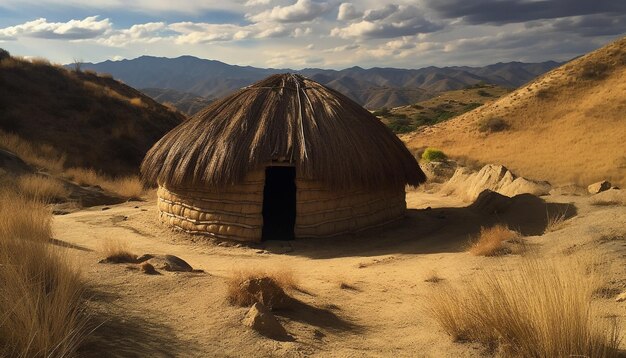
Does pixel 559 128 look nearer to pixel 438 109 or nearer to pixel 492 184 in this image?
pixel 492 184

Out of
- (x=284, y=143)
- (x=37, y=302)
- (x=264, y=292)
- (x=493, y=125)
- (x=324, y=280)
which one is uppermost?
(x=493, y=125)

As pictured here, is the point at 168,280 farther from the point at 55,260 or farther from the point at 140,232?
the point at 140,232

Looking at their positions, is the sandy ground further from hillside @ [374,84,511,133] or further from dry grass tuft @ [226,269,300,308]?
hillside @ [374,84,511,133]

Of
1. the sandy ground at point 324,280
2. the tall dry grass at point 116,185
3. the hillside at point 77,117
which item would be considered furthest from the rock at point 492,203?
the hillside at point 77,117

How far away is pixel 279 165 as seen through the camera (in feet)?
30.9

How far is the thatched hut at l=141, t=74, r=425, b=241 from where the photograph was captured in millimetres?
9250

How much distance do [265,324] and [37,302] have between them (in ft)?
5.35

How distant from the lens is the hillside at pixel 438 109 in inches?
→ 1783

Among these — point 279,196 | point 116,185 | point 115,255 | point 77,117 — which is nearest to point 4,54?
point 77,117

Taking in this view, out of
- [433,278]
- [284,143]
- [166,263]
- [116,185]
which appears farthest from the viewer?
[116,185]

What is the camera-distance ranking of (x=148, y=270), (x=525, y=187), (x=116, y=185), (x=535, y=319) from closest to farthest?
(x=535, y=319) < (x=148, y=270) < (x=525, y=187) < (x=116, y=185)

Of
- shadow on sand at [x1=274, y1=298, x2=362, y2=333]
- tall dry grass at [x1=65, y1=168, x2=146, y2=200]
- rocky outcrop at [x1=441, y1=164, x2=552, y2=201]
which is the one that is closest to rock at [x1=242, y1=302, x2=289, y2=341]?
shadow on sand at [x1=274, y1=298, x2=362, y2=333]

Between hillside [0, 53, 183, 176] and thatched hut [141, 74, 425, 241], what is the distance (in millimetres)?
13337

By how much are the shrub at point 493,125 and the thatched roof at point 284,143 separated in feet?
76.1
